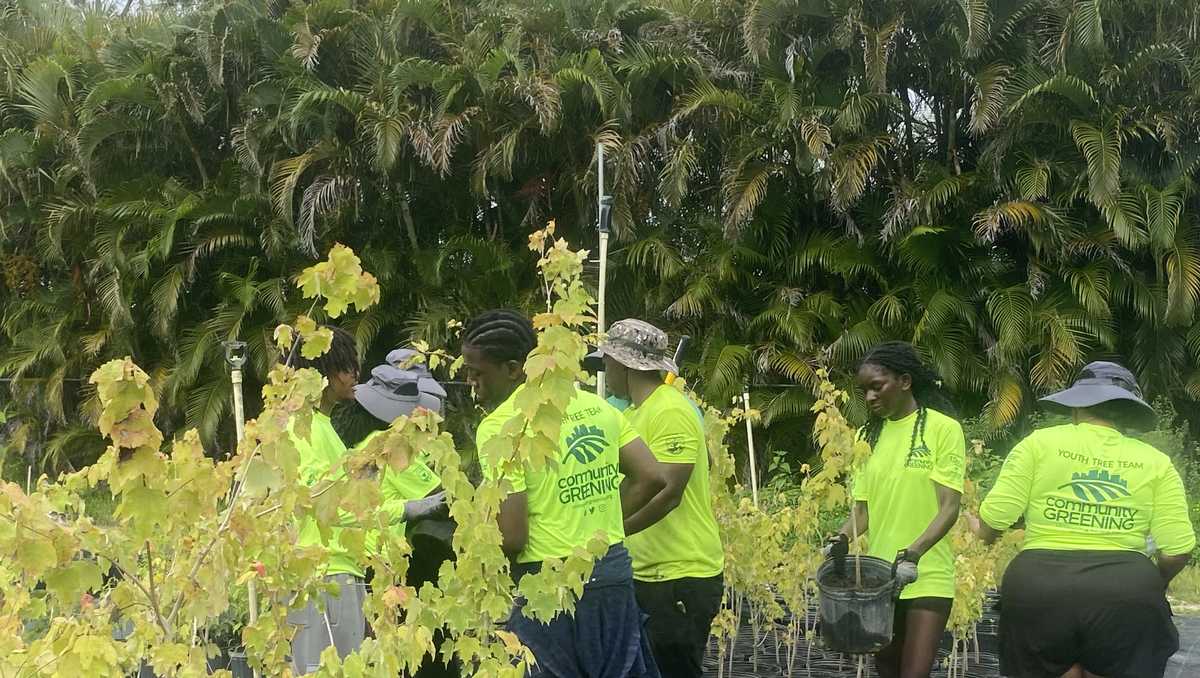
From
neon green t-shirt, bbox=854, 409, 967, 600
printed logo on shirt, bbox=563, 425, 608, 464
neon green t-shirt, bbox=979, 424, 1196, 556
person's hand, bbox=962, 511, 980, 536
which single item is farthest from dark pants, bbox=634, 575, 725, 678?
person's hand, bbox=962, 511, 980, 536

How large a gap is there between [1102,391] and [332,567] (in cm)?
230

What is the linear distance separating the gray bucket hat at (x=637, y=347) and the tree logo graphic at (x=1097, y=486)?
49.5 inches

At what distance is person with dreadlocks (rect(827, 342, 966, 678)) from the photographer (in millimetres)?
3654

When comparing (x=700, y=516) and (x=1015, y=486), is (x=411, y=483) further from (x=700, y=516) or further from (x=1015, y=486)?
(x=1015, y=486)

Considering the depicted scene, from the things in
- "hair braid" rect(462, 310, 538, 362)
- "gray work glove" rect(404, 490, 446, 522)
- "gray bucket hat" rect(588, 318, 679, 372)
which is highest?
"gray bucket hat" rect(588, 318, 679, 372)

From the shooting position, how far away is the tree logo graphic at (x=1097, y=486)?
10.7 ft

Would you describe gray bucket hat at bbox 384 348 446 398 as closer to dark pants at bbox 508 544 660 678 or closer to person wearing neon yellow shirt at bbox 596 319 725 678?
person wearing neon yellow shirt at bbox 596 319 725 678

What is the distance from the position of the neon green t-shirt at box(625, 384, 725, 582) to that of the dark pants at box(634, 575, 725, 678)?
0.10 ft

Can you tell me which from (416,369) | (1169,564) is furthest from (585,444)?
(1169,564)

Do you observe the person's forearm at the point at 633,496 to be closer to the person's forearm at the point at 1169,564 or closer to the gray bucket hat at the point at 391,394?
the gray bucket hat at the point at 391,394

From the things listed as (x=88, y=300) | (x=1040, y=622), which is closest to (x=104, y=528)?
(x=1040, y=622)

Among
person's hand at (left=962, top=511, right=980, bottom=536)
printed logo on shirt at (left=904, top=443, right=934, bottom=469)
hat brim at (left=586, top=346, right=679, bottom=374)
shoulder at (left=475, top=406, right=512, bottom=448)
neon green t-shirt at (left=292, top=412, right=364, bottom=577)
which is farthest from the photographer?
person's hand at (left=962, top=511, right=980, bottom=536)

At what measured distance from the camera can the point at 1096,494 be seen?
3.26 m

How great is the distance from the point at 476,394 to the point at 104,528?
44.2 inches
